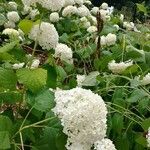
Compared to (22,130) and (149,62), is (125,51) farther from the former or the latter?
(22,130)

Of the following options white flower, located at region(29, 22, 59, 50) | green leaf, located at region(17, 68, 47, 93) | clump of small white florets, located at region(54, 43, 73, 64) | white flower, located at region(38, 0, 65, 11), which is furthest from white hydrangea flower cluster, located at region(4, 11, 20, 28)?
green leaf, located at region(17, 68, 47, 93)

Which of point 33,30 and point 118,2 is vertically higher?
point 33,30

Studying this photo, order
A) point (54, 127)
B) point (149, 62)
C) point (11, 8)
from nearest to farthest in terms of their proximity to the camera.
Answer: point (54, 127), point (149, 62), point (11, 8)

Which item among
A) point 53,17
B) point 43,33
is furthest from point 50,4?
point 53,17

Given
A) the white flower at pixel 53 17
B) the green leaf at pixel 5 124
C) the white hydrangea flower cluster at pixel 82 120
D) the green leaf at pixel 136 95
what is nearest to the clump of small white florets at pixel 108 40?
the white flower at pixel 53 17

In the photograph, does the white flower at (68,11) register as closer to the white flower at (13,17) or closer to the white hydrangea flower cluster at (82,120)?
the white flower at (13,17)

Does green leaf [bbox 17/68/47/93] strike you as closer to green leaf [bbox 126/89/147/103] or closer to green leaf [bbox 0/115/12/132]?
green leaf [bbox 0/115/12/132]

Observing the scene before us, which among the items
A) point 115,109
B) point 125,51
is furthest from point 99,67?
point 115,109
